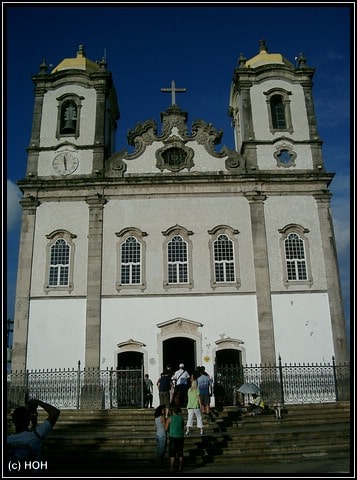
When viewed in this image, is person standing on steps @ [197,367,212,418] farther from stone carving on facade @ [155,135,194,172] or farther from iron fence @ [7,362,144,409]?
stone carving on facade @ [155,135,194,172]

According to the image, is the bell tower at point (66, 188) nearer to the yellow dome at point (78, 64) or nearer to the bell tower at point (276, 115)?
the yellow dome at point (78, 64)

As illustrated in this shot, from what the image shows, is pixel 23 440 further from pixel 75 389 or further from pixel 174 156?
pixel 174 156

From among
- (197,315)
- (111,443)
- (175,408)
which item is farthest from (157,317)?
(175,408)

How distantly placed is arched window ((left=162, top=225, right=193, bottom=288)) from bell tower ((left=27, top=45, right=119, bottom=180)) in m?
4.87

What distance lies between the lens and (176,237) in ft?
72.7

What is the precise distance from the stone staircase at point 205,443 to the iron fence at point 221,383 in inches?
113

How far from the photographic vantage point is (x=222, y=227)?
2220cm

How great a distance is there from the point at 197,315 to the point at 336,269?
21.5 feet

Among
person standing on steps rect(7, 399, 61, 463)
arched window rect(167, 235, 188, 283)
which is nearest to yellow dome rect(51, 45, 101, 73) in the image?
arched window rect(167, 235, 188, 283)

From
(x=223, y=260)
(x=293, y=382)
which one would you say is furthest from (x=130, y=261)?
(x=293, y=382)

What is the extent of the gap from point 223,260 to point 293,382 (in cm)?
596

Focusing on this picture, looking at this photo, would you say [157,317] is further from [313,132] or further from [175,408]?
[313,132]

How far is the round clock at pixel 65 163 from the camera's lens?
2350 cm
